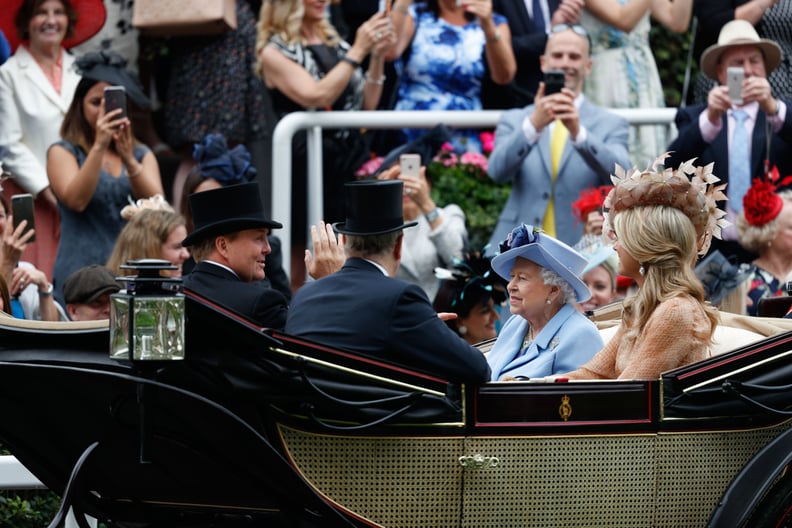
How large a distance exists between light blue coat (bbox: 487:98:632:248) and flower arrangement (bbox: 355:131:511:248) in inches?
12.6

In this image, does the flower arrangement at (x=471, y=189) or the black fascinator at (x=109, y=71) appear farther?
the flower arrangement at (x=471, y=189)

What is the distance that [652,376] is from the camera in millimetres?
5355

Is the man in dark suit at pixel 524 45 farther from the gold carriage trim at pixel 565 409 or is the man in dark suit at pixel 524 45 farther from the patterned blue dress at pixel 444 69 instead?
the gold carriage trim at pixel 565 409

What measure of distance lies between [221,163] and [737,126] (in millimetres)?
2974

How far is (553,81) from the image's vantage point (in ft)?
26.1

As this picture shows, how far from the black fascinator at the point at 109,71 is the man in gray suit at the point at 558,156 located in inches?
81.2

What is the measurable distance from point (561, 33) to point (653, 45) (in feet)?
7.38

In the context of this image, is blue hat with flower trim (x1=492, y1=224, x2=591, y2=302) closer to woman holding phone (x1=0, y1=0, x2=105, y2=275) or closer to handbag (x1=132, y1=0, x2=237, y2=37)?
woman holding phone (x1=0, y1=0, x2=105, y2=275)

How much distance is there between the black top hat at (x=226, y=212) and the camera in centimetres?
613

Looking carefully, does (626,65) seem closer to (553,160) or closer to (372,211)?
(553,160)

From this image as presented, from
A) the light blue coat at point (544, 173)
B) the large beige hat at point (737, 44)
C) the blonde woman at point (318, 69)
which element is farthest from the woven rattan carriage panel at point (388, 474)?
the large beige hat at point (737, 44)

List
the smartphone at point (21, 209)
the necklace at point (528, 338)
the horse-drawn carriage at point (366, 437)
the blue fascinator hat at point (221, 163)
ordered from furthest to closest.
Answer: the blue fascinator hat at point (221, 163), the smartphone at point (21, 209), the necklace at point (528, 338), the horse-drawn carriage at point (366, 437)

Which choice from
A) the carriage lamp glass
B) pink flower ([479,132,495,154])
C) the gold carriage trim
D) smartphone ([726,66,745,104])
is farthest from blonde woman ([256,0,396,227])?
the carriage lamp glass

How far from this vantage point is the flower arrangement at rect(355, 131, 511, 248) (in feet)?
28.2
